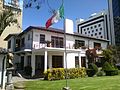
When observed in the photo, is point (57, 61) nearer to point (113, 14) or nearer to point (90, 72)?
point (90, 72)

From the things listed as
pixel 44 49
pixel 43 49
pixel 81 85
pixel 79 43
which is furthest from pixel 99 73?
pixel 81 85

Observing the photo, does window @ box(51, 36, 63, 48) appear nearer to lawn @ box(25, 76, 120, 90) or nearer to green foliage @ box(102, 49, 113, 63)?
green foliage @ box(102, 49, 113, 63)

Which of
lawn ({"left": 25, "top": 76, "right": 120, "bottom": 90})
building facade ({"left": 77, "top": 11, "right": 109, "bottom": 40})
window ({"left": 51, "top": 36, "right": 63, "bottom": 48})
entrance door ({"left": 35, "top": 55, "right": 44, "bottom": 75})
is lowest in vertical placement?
lawn ({"left": 25, "top": 76, "right": 120, "bottom": 90})

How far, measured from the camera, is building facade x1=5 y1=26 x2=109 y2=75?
28141 millimetres

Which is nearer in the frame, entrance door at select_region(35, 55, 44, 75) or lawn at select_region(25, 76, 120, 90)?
lawn at select_region(25, 76, 120, 90)

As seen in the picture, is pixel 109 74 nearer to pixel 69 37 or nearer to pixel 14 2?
pixel 69 37

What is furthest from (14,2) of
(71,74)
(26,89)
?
(71,74)

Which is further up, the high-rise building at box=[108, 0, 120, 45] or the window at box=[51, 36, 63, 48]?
the high-rise building at box=[108, 0, 120, 45]

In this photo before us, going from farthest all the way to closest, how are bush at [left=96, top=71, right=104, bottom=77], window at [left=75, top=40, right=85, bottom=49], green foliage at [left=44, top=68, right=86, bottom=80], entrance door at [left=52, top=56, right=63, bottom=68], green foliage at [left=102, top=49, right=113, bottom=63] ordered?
green foliage at [left=102, top=49, right=113, bottom=63], window at [left=75, top=40, right=85, bottom=49], entrance door at [left=52, top=56, right=63, bottom=68], bush at [left=96, top=71, right=104, bottom=77], green foliage at [left=44, top=68, right=86, bottom=80]

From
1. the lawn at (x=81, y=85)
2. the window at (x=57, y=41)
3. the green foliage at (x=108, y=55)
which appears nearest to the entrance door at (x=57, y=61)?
the window at (x=57, y=41)

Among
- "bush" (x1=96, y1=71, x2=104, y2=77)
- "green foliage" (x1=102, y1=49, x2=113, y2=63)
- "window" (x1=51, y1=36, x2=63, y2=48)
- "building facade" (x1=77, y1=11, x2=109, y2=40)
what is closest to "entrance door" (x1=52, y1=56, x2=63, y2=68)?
"window" (x1=51, y1=36, x2=63, y2=48)

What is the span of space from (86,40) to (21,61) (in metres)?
13.5

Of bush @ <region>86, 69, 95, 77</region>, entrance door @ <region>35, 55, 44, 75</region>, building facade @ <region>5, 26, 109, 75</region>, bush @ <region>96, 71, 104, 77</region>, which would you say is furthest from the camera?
entrance door @ <region>35, 55, 44, 75</region>

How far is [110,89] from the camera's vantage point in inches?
554
